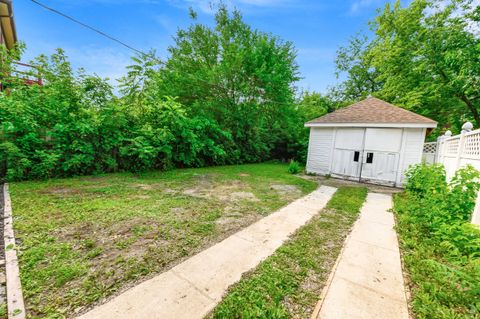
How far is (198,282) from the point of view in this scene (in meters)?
1.86

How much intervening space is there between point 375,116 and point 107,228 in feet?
32.3

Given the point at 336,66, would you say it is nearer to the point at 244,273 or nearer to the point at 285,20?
the point at 285,20

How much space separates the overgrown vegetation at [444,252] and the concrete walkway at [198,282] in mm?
1538

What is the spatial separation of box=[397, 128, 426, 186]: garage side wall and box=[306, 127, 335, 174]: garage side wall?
8.45ft

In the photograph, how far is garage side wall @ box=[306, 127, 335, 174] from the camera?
8836mm

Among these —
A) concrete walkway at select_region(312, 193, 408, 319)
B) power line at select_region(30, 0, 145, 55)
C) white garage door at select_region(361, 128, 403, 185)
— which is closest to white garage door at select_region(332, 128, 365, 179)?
white garage door at select_region(361, 128, 403, 185)

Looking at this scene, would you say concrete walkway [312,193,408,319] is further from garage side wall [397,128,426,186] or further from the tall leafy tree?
the tall leafy tree

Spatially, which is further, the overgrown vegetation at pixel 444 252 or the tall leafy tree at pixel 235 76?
the tall leafy tree at pixel 235 76

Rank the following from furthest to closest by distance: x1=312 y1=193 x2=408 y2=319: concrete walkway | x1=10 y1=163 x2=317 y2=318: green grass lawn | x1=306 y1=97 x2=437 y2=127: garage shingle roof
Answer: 1. x1=306 y1=97 x2=437 y2=127: garage shingle roof
2. x1=10 y1=163 x2=317 y2=318: green grass lawn
3. x1=312 y1=193 x2=408 y2=319: concrete walkway

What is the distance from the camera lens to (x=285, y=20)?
29.2ft

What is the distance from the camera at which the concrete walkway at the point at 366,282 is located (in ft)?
5.32

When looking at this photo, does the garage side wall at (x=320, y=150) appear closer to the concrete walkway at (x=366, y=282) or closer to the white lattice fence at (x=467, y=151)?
the white lattice fence at (x=467, y=151)

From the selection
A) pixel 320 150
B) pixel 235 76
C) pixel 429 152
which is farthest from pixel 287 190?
pixel 235 76

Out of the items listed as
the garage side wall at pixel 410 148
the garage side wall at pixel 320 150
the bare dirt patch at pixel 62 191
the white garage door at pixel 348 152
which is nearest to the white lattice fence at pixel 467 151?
the garage side wall at pixel 410 148
